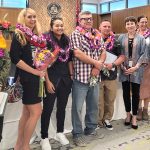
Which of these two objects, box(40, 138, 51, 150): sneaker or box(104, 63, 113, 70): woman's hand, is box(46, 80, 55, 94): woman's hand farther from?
box(104, 63, 113, 70): woman's hand

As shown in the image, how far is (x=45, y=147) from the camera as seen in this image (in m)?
2.71

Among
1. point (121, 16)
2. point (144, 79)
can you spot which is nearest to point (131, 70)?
point (144, 79)

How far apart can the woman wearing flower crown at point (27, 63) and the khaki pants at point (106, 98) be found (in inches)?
43.1

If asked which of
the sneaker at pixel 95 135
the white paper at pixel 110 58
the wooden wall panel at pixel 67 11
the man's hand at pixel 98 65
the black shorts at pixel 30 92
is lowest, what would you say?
the sneaker at pixel 95 135

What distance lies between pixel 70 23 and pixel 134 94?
5557 mm

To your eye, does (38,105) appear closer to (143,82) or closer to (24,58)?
(24,58)

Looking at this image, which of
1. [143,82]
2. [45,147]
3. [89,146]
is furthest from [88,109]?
[143,82]

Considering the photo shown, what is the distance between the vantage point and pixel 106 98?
11.1 feet

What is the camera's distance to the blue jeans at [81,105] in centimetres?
289

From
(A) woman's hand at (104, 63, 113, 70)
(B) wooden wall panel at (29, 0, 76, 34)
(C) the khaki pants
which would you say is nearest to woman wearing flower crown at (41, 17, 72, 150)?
(A) woman's hand at (104, 63, 113, 70)

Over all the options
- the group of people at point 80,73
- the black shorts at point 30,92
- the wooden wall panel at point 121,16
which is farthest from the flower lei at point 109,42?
the wooden wall panel at point 121,16

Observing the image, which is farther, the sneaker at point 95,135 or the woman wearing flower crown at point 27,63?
the sneaker at point 95,135

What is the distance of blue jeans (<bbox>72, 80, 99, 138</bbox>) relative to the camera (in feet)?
9.50

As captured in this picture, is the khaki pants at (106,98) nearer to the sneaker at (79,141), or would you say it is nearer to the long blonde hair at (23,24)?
the sneaker at (79,141)
